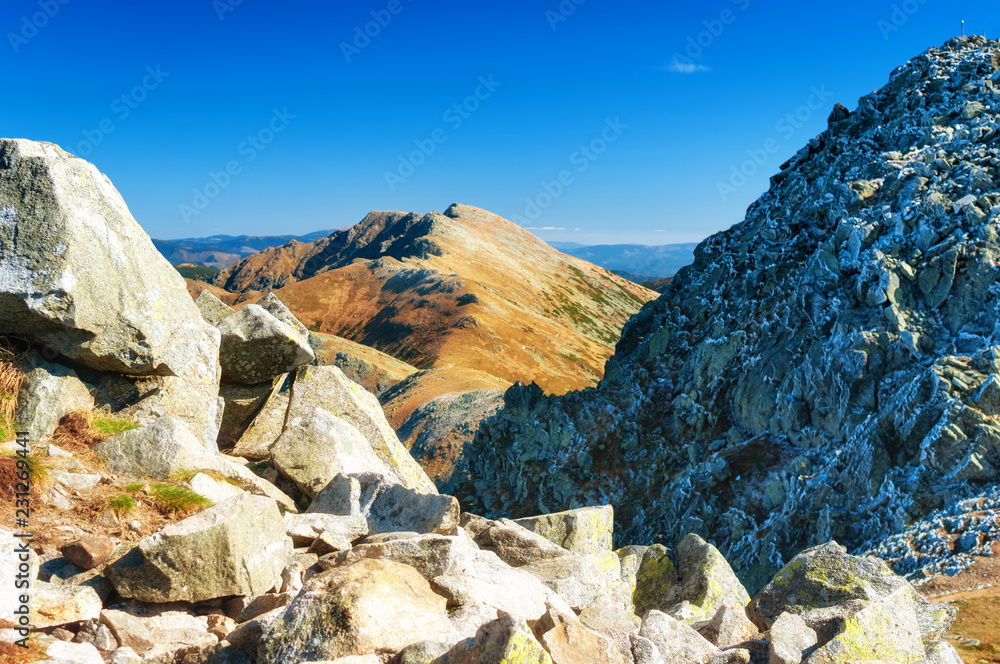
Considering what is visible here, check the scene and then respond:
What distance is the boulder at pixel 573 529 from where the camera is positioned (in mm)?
13172

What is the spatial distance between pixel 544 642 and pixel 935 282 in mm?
35045

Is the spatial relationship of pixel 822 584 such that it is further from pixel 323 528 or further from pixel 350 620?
pixel 323 528

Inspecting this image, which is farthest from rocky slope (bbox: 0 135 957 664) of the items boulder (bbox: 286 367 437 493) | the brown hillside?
the brown hillside

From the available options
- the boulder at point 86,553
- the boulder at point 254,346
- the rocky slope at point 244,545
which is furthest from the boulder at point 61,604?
the boulder at point 254,346

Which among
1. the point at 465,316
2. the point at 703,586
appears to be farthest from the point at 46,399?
the point at 465,316

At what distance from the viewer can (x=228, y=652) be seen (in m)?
6.92

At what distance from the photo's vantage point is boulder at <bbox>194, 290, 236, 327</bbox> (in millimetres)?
15687

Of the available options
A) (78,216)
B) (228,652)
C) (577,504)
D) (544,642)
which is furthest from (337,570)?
(577,504)

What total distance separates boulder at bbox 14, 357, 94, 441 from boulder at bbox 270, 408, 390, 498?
167 inches

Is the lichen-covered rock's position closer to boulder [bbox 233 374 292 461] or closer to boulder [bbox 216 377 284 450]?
boulder [bbox 233 374 292 461]

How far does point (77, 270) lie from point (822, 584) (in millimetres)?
14803

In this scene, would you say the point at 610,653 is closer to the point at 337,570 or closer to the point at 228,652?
the point at 337,570

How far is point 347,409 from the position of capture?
17.5 m

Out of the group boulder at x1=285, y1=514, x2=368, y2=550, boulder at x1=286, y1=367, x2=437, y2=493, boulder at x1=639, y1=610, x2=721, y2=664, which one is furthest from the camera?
boulder at x1=286, y1=367, x2=437, y2=493
